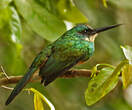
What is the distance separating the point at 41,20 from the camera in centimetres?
226

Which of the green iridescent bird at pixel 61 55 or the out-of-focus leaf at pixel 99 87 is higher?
the out-of-focus leaf at pixel 99 87

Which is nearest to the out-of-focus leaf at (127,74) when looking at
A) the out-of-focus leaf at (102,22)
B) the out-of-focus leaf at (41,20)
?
the out-of-focus leaf at (41,20)

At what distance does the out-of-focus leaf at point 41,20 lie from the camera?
2.22 metres

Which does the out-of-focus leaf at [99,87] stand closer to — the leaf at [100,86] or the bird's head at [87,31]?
the leaf at [100,86]

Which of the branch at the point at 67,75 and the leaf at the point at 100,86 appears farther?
the branch at the point at 67,75

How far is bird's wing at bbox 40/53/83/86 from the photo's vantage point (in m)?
2.00

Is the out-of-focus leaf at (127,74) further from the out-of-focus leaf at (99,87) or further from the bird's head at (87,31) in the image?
the bird's head at (87,31)

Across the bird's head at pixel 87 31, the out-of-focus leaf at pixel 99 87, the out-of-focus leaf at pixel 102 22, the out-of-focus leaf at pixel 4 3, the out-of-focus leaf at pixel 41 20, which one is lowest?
the out-of-focus leaf at pixel 102 22

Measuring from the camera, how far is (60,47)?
7.50 feet

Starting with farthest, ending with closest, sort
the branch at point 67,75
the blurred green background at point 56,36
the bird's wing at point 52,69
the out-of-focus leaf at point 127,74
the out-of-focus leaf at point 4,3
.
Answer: the blurred green background at point 56,36 < the out-of-focus leaf at point 4,3 < the bird's wing at point 52,69 < the branch at point 67,75 < the out-of-focus leaf at point 127,74

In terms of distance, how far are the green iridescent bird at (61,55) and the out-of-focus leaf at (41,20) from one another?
3.3 inches

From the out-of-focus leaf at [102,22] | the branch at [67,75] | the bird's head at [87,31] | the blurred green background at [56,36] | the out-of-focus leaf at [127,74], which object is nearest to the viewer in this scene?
the out-of-focus leaf at [127,74]

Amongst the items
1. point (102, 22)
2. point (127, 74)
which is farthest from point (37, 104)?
point (102, 22)

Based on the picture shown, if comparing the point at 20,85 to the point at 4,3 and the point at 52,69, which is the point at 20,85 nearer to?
the point at 52,69
